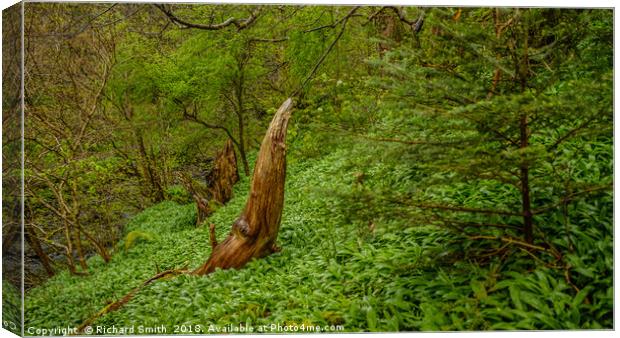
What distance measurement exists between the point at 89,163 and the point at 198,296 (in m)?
2.56

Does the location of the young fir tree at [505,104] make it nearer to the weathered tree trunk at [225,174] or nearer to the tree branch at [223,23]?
the tree branch at [223,23]

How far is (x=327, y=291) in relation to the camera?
4.03 m

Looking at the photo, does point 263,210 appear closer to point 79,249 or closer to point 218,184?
point 218,184

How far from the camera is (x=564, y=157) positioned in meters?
4.12

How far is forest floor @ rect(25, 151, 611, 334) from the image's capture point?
332 centimetres

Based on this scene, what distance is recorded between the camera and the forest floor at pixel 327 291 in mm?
3322

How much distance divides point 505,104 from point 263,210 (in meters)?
2.82

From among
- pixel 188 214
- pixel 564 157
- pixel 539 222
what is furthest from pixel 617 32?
pixel 188 214

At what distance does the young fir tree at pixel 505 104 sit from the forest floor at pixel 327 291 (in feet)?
1.15

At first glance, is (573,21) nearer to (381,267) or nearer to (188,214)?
(381,267)

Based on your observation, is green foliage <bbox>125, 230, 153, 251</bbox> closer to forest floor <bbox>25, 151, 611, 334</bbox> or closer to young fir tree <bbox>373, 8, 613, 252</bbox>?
forest floor <bbox>25, 151, 611, 334</bbox>
